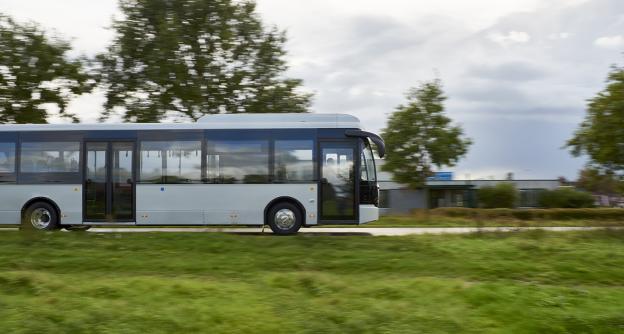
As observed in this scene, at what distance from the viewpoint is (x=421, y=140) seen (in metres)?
39.2

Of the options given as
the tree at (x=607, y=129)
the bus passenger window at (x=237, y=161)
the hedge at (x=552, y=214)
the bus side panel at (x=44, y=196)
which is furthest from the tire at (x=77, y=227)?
the hedge at (x=552, y=214)

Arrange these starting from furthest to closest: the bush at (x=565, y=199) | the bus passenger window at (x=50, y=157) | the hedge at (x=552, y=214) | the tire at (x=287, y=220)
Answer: the bush at (x=565, y=199) < the hedge at (x=552, y=214) < the bus passenger window at (x=50, y=157) < the tire at (x=287, y=220)

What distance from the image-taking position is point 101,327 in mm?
7398

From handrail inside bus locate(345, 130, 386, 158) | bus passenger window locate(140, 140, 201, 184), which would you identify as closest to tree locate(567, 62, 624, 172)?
handrail inside bus locate(345, 130, 386, 158)

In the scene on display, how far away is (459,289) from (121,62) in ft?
82.1

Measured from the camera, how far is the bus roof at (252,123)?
17234 mm

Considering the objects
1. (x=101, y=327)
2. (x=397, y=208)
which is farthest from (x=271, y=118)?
(x=397, y=208)

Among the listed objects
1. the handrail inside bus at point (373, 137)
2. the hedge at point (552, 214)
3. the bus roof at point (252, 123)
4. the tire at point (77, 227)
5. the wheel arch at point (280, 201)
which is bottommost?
the hedge at point (552, 214)

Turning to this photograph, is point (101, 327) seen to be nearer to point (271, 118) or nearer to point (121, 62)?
point (271, 118)

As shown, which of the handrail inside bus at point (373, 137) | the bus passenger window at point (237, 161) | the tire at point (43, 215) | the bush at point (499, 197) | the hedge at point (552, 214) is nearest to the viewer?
the handrail inside bus at point (373, 137)

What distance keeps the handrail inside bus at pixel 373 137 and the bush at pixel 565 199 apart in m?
36.3

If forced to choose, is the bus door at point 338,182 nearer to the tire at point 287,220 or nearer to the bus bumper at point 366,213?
the bus bumper at point 366,213

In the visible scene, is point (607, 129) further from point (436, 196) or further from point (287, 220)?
point (436, 196)

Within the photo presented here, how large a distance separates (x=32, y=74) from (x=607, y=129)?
83.9ft
